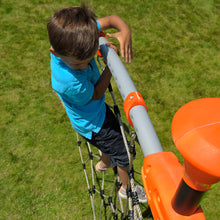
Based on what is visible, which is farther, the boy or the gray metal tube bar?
the boy

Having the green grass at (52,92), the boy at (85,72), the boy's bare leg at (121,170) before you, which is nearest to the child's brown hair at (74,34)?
the boy at (85,72)

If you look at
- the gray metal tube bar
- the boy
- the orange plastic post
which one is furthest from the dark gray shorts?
the orange plastic post

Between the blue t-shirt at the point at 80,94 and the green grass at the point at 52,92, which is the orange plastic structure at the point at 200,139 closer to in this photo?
the blue t-shirt at the point at 80,94

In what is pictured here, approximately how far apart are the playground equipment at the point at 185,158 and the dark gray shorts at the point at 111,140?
2.51 ft

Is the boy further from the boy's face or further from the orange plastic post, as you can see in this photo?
the orange plastic post

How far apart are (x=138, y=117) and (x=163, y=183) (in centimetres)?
26

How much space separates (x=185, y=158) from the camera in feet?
1.89

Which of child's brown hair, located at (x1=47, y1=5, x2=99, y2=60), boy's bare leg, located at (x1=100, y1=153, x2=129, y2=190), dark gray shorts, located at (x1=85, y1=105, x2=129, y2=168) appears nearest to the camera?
child's brown hair, located at (x1=47, y1=5, x2=99, y2=60)

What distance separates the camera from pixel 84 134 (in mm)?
1815

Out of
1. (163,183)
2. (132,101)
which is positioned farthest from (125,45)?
(163,183)

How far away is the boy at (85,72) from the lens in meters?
1.20

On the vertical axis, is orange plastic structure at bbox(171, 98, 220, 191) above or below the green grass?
above

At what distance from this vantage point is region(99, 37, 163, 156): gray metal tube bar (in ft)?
2.81

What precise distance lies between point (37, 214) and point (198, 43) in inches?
132
